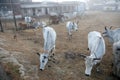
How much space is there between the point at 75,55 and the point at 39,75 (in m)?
3.32

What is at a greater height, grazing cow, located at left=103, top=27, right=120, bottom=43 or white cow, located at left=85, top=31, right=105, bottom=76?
grazing cow, located at left=103, top=27, right=120, bottom=43

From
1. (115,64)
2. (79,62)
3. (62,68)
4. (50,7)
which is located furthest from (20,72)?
(50,7)

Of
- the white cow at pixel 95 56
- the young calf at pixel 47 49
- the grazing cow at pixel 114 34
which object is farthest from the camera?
the grazing cow at pixel 114 34

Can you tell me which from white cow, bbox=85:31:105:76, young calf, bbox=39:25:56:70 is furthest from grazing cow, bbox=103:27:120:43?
young calf, bbox=39:25:56:70

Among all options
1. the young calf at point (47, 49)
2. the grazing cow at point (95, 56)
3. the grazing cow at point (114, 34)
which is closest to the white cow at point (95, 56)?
the grazing cow at point (95, 56)

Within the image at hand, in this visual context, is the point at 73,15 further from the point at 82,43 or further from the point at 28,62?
the point at 28,62

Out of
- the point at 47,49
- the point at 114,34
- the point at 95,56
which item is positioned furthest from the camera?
the point at 114,34

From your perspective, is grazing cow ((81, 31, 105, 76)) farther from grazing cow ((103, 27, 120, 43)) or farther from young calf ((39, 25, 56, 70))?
grazing cow ((103, 27, 120, 43))

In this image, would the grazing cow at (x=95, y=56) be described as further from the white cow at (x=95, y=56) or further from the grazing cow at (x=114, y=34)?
the grazing cow at (x=114, y=34)

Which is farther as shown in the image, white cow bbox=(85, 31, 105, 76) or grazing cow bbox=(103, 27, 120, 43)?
grazing cow bbox=(103, 27, 120, 43)

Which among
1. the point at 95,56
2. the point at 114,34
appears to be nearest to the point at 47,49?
the point at 95,56

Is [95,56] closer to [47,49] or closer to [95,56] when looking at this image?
[95,56]

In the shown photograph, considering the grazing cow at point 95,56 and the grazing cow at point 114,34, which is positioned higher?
the grazing cow at point 114,34

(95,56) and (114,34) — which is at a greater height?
(114,34)
